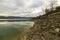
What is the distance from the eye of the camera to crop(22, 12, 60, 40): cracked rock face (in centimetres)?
112

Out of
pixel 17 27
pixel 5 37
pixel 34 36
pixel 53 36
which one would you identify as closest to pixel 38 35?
pixel 34 36

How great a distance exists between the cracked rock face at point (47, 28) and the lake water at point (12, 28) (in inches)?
5.1

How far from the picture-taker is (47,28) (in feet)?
3.96

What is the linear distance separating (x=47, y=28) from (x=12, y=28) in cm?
48

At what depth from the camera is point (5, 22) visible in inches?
59.2

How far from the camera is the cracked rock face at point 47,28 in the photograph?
44.2 inches

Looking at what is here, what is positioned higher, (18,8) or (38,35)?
(18,8)

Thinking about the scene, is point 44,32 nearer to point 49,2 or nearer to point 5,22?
Result: point 49,2

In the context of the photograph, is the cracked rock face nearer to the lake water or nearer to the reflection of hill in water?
the reflection of hill in water

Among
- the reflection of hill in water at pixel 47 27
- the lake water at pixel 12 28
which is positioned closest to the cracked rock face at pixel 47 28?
the reflection of hill in water at pixel 47 27

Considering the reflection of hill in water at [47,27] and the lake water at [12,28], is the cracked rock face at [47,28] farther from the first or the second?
the lake water at [12,28]

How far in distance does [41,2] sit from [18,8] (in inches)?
10.2

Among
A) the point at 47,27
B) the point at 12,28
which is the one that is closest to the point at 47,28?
the point at 47,27

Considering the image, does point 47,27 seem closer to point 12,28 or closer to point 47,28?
point 47,28
